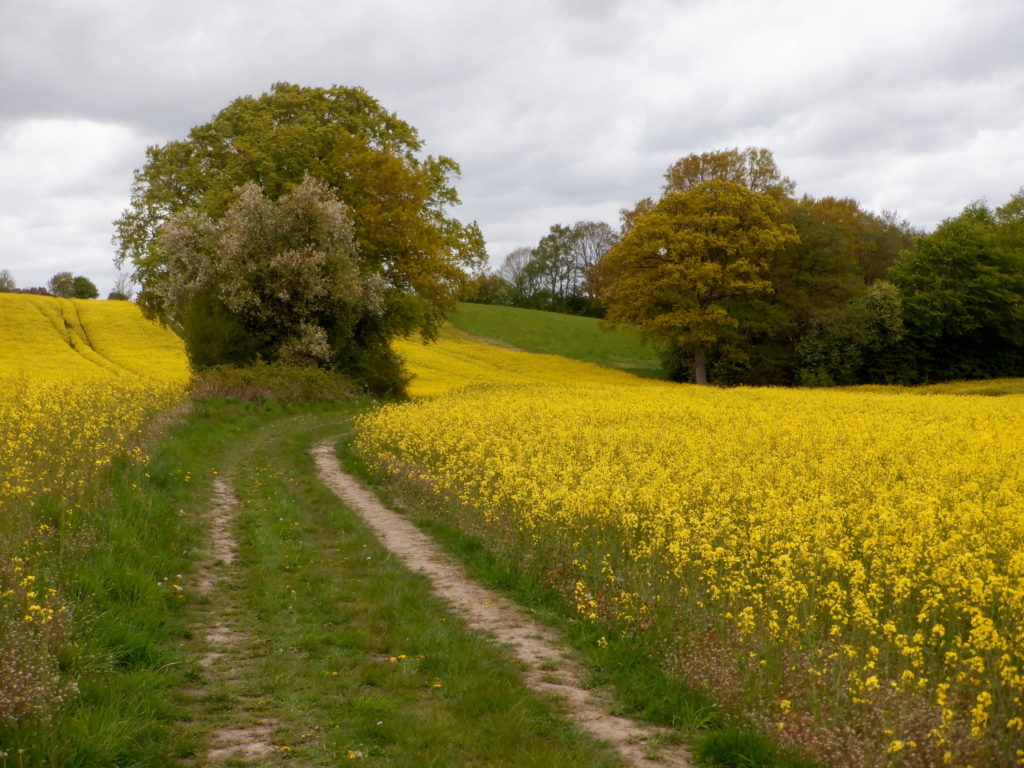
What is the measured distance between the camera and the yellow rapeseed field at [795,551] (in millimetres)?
5301

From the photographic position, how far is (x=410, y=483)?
1477 cm

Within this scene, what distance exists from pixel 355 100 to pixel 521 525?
33.4m

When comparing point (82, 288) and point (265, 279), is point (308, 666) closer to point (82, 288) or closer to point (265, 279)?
point (265, 279)

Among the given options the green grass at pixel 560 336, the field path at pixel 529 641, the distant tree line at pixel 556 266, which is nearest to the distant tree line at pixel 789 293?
the green grass at pixel 560 336

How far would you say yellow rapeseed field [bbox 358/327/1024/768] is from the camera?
17.4 ft

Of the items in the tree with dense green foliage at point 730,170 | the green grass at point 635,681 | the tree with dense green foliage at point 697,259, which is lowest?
the green grass at point 635,681

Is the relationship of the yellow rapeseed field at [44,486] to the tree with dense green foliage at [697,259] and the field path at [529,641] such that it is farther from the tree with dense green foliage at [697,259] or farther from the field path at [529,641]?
the tree with dense green foliage at [697,259]

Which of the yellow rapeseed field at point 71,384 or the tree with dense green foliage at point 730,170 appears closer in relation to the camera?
the yellow rapeseed field at point 71,384

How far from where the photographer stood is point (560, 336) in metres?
72.6

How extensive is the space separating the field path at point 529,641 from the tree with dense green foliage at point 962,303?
156ft

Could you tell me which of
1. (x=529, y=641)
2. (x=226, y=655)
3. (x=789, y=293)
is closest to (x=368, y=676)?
(x=226, y=655)

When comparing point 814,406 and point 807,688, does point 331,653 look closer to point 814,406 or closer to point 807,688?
point 807,688

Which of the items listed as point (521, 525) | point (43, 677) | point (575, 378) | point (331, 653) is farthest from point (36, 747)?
point (575, 378)

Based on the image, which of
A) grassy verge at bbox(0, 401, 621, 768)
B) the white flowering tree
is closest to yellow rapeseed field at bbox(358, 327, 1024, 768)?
grassy verge at bbox(0, 401, 621, 768)
